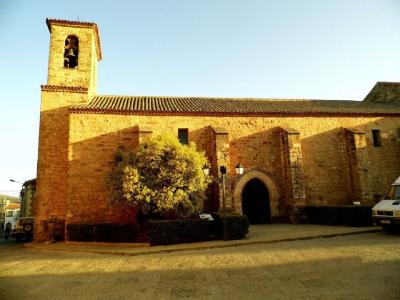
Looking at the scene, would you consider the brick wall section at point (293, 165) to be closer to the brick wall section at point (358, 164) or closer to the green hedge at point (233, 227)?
the brick wall section at point (358, 164)

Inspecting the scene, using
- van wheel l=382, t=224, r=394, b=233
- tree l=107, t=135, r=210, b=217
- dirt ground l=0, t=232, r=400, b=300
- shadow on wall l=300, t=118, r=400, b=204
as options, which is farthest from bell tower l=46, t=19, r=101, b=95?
van wheel l=382, t=224, r=394, b=233

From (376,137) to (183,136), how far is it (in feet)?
44.6

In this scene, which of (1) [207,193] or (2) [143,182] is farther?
(1) [207,193]

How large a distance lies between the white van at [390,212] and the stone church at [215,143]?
16.1 feet

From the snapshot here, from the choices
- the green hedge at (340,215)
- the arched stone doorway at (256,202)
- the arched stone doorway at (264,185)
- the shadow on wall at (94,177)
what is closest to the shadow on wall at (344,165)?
the green hedge at (340,215)

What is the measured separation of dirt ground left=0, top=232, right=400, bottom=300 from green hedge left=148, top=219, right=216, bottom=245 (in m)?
1.60

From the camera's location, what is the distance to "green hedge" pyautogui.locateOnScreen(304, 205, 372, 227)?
1245 centimetres

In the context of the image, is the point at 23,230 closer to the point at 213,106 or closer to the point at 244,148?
the point at 213,106

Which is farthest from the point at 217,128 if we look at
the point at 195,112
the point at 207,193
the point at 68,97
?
the point at 68,97

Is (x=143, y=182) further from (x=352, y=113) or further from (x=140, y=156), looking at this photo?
(x=352, y=113)

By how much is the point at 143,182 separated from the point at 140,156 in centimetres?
128

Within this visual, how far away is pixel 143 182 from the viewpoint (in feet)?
38.5

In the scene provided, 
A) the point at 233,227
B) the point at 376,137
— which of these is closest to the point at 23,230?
the point at 233,227

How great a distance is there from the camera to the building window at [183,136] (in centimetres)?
1653
